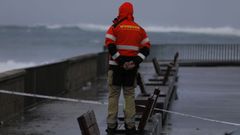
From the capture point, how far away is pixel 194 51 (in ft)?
135

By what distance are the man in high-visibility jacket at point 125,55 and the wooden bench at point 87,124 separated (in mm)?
1598

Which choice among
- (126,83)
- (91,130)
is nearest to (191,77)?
(126,83)

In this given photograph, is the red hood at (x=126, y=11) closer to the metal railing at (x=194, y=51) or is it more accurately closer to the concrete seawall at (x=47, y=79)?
the concrete seawall at (x=47, y=79)

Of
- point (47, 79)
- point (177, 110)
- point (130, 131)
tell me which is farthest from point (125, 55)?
point (47, 79)

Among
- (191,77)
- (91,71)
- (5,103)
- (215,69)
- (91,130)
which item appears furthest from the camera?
(215,69)

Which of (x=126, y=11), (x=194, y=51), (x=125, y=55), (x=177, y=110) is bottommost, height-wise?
(x=177, y=110)

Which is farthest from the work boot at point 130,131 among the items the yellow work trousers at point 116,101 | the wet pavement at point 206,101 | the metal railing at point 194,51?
the metal railing at point 194,51

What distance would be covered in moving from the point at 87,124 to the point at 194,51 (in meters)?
33.3

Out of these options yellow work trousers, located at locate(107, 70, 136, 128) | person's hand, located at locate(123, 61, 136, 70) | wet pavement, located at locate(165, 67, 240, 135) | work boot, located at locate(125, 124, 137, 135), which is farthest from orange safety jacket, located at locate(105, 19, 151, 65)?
wet pavement, located at locate(165, 67, 240, 135)

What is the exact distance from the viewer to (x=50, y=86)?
1884cm

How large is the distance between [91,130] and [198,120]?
6586 mm

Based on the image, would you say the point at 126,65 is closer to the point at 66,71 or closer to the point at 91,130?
the point at 91,130


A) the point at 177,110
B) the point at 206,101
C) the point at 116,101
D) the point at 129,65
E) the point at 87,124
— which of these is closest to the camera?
the point at 87,124

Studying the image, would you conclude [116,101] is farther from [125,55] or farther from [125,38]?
[125,38]
